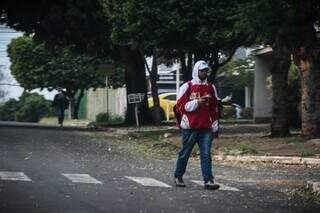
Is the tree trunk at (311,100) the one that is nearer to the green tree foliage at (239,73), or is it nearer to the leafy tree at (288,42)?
the leafy tree at (288,42)

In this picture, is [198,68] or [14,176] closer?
[198,68]

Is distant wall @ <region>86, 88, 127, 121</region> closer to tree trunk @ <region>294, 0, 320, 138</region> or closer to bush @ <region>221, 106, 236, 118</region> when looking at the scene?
bush @ <region>221, 106, 236, 118</region>

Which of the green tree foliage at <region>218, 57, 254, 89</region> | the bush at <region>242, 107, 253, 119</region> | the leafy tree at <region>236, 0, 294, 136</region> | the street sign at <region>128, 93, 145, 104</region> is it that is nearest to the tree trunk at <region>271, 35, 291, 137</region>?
the leafy tree at <region>236, 0, 294, 136</region>

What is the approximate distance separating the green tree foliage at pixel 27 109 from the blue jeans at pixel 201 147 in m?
48.2

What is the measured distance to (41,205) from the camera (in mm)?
9781

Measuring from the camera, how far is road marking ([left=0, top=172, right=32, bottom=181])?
12.8 m

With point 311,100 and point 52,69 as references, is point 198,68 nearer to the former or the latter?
point 311,100

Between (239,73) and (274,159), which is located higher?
(239,73)

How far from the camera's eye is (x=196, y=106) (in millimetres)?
11531

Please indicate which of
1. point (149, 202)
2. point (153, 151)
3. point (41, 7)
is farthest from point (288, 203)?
point (153, 151)

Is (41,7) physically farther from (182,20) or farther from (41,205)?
(182,20)

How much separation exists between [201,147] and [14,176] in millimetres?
3506

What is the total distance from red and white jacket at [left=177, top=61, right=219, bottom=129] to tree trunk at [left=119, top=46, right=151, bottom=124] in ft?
69.8

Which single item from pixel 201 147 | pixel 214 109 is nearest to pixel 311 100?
pixel 214 109
